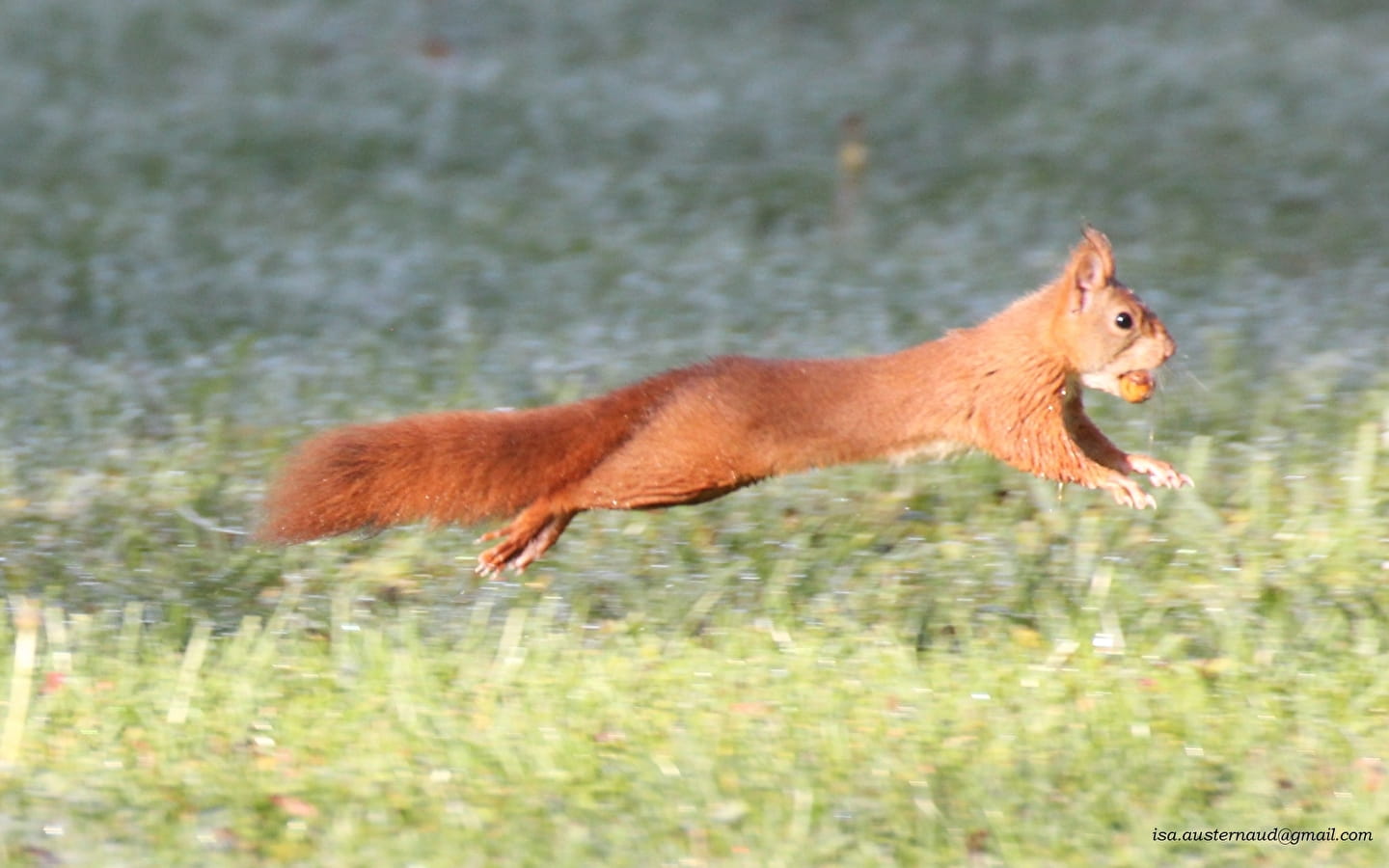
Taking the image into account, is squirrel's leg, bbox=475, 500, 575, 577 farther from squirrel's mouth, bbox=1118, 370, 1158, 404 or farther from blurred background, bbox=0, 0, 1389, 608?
squirrel's mouth, bbox=1118, 370, 1158, 404

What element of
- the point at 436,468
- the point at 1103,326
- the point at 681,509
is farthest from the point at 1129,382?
the point at 681,509

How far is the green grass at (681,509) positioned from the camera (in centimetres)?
360

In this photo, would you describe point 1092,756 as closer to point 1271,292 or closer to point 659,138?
point 1271,292

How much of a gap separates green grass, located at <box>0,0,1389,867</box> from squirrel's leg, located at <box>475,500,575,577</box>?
0.87 feet

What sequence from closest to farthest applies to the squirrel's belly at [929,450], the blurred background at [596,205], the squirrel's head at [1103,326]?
the squirrel's head at [1103,326] → the squirrel's belly at [929,450] → the blurred background at [596,205]

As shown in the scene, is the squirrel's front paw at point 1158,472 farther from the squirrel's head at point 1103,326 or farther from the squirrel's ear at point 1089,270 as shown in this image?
the squirrel's ear at point 1089,270

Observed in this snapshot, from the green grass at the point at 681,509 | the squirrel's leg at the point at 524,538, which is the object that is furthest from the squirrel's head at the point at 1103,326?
the squirrel's leg at the point at 524,538

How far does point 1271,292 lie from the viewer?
290 inches

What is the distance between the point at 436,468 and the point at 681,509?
1378 mm

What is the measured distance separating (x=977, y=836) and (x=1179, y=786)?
455 millimetres

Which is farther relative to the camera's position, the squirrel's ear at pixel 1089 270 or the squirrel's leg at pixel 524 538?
the squirrel's leg at pixel 524 538

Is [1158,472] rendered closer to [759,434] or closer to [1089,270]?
[1089,270]

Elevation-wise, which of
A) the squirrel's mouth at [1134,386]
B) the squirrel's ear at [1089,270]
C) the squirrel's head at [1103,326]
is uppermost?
the squirrel's ear at [1089,270]

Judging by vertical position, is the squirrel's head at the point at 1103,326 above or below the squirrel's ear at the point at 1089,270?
below
